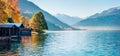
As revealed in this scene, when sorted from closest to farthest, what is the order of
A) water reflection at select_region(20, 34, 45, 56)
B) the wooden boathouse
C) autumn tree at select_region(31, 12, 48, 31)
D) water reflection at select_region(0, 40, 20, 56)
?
water reflection at select_region(0, 40, 20, 56) → water reflection at select_region(20, 34, 45, 56) → the wooden boathouse → autumn tree at select_region(31, 12, 48, 31)

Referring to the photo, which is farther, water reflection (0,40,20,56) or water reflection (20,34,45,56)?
water reflection (20,34,45,56)

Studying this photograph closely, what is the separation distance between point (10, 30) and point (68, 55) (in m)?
45.7

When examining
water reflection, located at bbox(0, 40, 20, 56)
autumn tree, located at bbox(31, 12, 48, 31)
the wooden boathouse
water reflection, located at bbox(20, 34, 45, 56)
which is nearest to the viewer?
water reflection, located at bbox(0, 40, 20, 56)

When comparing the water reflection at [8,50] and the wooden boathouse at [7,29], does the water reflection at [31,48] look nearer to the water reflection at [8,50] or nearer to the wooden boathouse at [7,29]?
the water reflection at [8,50]

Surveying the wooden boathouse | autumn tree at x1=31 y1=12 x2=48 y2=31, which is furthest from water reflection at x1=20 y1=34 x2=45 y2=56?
autumn tree at x1=31 y1=12 x2=48 y2=31

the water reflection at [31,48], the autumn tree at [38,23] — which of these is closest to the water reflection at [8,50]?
the water reflection at [31,48]

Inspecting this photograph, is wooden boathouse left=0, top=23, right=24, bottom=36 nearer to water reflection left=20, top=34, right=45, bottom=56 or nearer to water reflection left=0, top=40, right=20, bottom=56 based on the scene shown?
water reflection left=0, top=40, right=20, bottom=56

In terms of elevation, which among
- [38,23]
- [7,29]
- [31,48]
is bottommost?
[31,48]

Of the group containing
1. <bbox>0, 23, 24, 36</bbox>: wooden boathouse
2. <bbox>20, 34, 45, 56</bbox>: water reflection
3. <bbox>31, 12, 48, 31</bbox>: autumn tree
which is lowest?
<bbox>20, 34, 45, 56</bbox>: water reflection

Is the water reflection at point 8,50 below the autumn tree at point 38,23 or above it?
below

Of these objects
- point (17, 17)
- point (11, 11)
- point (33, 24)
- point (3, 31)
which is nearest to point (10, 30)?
point (3, 31)

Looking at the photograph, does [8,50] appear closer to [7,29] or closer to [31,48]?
[31,48]

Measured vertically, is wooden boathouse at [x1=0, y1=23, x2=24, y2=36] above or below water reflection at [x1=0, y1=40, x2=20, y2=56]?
above

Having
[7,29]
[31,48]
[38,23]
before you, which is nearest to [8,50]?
[31,48]
